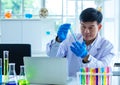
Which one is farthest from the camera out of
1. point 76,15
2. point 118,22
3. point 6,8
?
point 6,8

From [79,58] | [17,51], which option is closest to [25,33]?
[17,51]

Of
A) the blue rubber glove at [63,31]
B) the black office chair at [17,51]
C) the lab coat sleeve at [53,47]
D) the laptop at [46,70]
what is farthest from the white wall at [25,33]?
the laptop at [46,70]

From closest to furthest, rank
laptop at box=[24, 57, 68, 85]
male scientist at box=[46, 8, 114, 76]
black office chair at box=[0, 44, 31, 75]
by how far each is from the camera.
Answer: laptop at box=[24, 57, 68, 85] → male scientist at box=[46, 8, 114, 76] → black office chair at box=[0, 44, 31, 75]

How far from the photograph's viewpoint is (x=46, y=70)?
1.58 metres

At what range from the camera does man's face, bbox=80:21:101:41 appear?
1.89 metres

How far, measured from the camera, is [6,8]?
18.9 feet

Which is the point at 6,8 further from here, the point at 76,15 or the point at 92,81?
the point at 92,81

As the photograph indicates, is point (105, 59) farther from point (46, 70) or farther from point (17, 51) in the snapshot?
point (17, 51)

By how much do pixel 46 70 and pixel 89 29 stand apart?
539mm

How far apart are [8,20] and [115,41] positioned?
206 centimetres

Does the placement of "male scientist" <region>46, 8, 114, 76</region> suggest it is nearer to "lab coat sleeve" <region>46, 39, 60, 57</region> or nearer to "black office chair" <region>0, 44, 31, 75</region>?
"lab coat sleeve" <region>46, 39, 60, 57</region>

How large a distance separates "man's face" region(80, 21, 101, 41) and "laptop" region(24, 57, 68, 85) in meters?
0.45

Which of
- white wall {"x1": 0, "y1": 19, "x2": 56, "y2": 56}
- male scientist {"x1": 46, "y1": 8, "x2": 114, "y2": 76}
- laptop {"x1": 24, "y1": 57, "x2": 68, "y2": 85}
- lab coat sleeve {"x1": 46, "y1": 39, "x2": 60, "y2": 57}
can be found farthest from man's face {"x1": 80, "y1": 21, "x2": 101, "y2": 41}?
white wall {"x1": 0, "y1": 19, "x2": 56, "y2": 56}

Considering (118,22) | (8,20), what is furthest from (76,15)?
(8,20)
